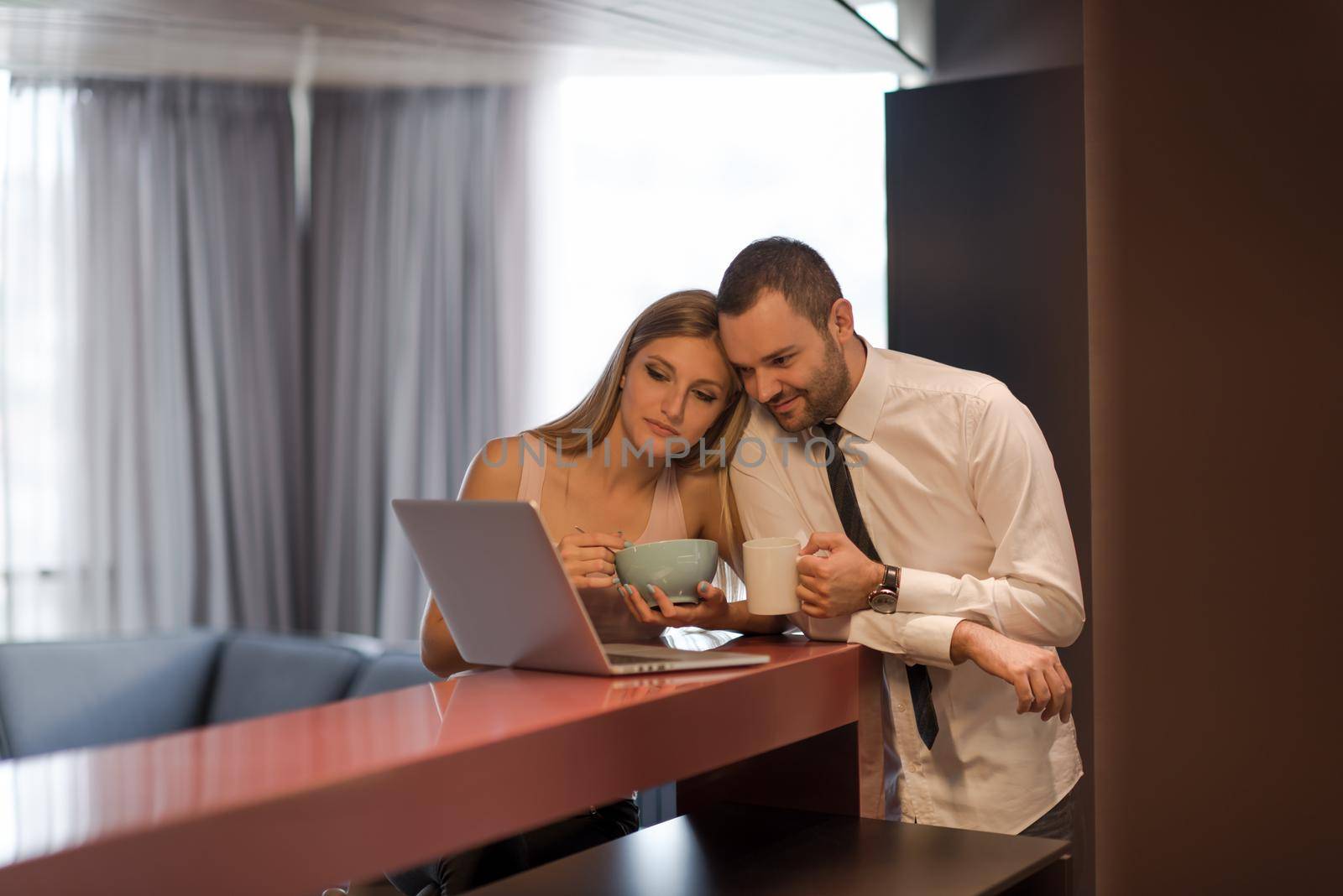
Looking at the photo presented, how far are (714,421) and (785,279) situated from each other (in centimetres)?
28

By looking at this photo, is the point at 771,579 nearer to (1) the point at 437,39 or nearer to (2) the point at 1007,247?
(2) the point at 1007,247

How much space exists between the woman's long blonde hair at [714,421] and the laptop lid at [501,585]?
0.63 metres

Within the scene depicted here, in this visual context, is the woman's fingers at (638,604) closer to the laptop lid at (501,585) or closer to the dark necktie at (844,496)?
the laptop lid at (501,585)

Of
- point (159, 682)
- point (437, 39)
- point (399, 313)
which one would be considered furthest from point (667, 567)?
point (399, 313)

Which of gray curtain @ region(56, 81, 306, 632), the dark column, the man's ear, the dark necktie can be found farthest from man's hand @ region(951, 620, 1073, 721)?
gray curtain @ region(56, 81, 306, 632)

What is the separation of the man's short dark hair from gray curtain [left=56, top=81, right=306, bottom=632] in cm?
330

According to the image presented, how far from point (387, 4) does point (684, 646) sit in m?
1.87

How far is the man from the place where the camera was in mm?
1536

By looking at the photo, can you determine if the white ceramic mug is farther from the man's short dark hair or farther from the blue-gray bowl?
the man's short dark hair

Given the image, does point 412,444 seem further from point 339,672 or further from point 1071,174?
point 1071,174

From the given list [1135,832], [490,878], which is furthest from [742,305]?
[1135,832]

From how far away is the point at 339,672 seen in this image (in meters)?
3.23

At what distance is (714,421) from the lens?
6.01ft

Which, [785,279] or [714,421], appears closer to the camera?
[785,279]
